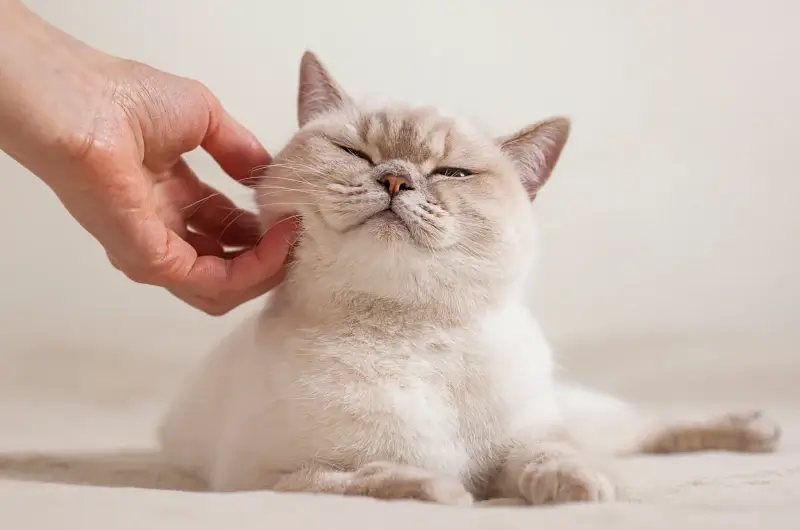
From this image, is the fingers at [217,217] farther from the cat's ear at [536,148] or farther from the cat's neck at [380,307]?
the cat's ear at [536,148]

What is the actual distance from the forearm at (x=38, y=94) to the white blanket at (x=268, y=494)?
0.54 meters

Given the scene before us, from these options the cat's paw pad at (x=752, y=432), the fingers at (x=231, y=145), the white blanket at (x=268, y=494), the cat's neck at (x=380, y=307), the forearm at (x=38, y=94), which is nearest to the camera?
the white blanket at (x=268, y=494)

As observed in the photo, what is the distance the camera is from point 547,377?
1537 mm

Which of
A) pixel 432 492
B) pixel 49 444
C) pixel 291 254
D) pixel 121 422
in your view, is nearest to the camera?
pixel 432 492

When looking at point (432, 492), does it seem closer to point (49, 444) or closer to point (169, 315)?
point (49, 444)

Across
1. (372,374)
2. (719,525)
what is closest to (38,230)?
Result: (372,374)

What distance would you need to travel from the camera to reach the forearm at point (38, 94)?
4.25 ft

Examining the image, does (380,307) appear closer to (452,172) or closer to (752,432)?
(452,172)

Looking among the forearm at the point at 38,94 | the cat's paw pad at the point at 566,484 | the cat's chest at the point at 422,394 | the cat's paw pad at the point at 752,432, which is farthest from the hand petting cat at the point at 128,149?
the cat's paw pad at the point at 752,432

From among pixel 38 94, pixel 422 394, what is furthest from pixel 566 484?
pixel 38 94

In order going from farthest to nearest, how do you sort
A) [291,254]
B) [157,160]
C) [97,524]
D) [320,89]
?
[320,89] → [157,160] → [291,254] → [97,524]

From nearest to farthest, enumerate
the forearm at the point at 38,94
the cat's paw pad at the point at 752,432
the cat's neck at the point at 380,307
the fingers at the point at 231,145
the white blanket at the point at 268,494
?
the white blanket at the point at 268,494, the forearm at the point at 38,94, the cat's neck at the point at 380,307, the fingers at the point at 231,145, the cat's paw pad at the point at 752,432

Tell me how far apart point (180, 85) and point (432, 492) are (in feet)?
2.91

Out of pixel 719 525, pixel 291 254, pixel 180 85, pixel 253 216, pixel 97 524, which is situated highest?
pixel 180 85
